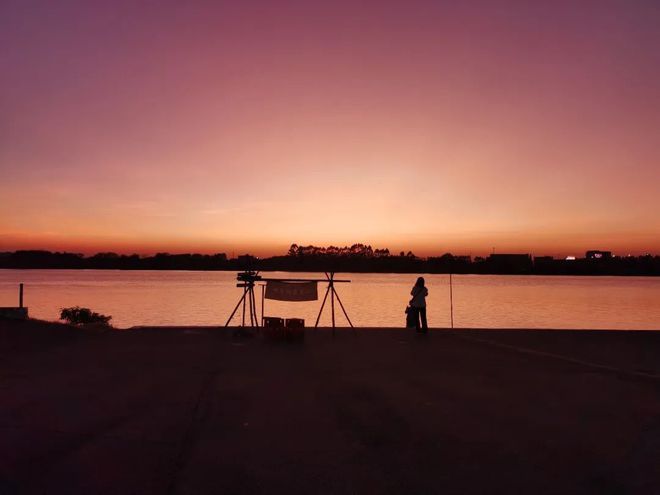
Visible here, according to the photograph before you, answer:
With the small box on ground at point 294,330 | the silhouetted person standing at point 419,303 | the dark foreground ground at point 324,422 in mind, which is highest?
the silhouetted person standing at point 419,303

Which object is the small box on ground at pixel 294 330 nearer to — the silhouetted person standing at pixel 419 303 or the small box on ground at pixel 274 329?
the small box on ground at pixel 274 329

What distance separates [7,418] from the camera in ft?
26.6

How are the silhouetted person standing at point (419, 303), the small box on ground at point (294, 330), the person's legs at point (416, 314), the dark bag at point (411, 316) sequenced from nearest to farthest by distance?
the small box on ground at point (294, 330)
the silhouetted person standing at point (419, 303)
the person's legs at point (416, 314)
the dark bag at point (411, 316)

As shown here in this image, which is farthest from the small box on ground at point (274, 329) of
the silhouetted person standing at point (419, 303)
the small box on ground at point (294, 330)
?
the silhouetted person standing at point (419, 303)

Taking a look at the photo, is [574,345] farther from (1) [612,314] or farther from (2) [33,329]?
(1) [612,314]

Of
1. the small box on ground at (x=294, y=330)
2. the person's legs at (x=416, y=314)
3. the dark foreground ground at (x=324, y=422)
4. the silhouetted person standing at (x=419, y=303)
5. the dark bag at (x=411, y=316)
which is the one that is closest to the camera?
the dark foreground ground at (x=324, y=422)

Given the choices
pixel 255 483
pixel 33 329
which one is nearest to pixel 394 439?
pixel 255 483

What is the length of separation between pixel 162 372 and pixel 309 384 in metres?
3.42

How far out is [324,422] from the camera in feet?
26.5

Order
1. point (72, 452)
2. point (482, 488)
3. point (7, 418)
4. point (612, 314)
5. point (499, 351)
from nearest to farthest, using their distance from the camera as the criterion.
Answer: point (482, 488) → point (72, 452) → point (7, 418) → point (499, 351) → point (612, 314)

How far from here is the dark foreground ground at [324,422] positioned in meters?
5.85

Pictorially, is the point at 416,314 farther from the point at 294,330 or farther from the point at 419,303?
the point at 294,330

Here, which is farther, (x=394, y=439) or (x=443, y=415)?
(x=443, y=415)

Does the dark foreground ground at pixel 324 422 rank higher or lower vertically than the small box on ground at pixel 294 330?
lower
